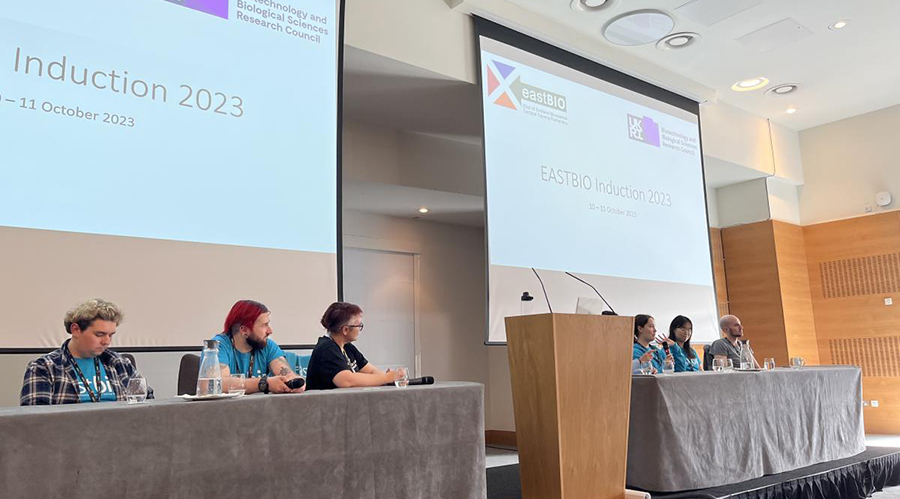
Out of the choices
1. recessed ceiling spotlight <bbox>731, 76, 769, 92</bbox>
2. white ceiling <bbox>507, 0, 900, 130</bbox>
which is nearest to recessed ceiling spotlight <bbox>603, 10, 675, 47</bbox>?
white ceiling <bbox>507, 0, 900, 130</bbox>

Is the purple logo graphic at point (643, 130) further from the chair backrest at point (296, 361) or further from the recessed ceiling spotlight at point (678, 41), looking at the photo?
the chair backrest at point (296, 361)

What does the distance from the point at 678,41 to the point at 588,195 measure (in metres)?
1.61

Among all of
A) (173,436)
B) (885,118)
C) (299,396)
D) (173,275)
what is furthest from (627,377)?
(885,118)

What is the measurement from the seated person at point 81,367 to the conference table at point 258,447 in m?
0.60

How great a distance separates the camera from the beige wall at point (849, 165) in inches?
254

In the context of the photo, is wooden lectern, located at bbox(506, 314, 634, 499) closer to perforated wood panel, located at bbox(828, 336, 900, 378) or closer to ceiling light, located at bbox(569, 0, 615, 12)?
ceiling light, located at bbox(569, 0, 615, 12)

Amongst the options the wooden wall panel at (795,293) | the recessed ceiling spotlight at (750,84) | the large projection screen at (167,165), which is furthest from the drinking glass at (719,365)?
the wooden wall panel at (795,293)

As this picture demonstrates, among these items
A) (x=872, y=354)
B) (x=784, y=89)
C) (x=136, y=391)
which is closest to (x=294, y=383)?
(x=136, y=391)

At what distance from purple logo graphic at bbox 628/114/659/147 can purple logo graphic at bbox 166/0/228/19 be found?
10.8 ft

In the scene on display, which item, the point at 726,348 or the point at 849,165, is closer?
the point at 726,348

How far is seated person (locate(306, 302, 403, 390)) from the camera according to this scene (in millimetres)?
2078

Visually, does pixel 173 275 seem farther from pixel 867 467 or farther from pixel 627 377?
pixel 867 467

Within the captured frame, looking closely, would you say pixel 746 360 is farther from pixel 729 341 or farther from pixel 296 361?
pixel 296 361

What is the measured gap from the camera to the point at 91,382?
2062mm
